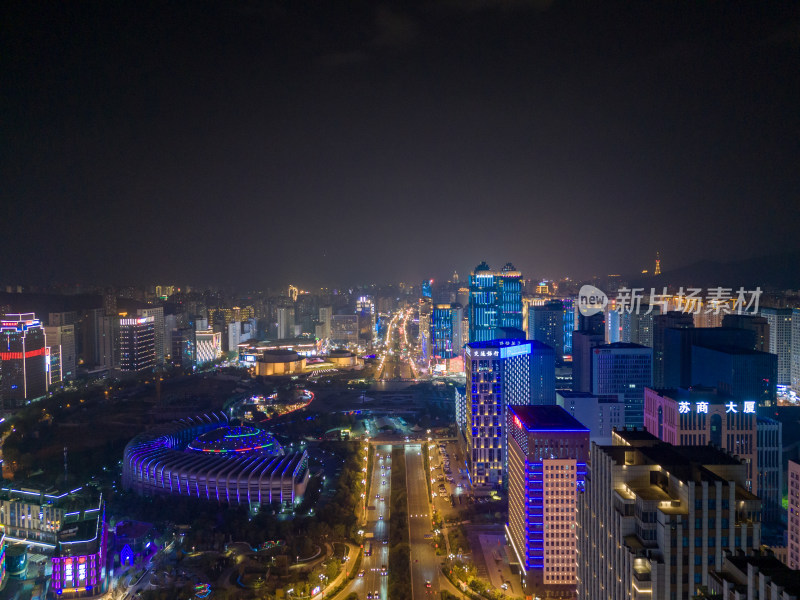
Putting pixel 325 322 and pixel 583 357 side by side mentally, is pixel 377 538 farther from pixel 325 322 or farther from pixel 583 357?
pixel 325 322

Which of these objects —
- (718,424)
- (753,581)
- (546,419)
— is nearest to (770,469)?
(718,424)

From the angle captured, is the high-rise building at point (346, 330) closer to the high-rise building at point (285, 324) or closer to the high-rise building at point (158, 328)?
the high-rise building at point (285, 324)

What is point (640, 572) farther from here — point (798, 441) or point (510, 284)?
point (510, 284)

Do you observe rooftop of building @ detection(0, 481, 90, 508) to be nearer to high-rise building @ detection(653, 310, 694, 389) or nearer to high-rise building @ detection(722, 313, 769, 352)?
high-rise building @ detection(653, 310, 694, 389)

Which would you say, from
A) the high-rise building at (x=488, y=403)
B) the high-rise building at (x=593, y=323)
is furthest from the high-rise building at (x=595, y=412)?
the high-rise building at (x=593, y=323)

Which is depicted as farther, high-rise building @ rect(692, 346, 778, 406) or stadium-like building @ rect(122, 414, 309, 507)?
high-rise building @ rect(692, 346, 778, 406)

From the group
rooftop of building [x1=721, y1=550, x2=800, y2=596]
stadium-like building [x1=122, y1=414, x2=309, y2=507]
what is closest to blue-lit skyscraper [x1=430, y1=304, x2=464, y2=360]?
stadium-like building [x1=122, y1=414, x2=309, y2=507]
